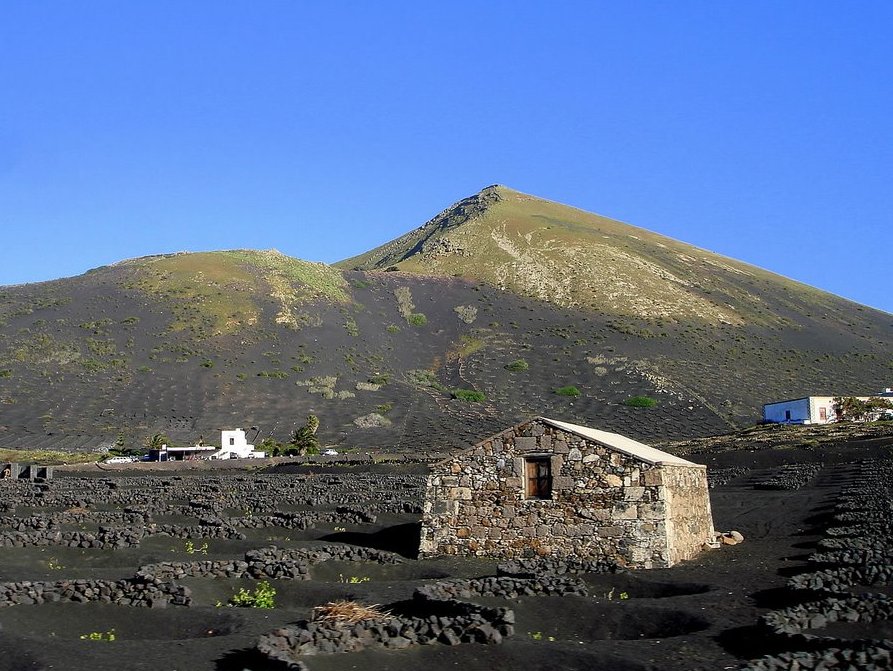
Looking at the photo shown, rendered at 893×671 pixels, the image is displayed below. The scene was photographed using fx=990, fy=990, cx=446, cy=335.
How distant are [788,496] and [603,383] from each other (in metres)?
64.3

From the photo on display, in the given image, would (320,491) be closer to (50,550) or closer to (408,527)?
(408,527)

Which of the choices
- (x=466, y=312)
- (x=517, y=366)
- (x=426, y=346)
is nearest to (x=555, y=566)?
(x=517, y=366)

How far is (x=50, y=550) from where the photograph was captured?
26156mm

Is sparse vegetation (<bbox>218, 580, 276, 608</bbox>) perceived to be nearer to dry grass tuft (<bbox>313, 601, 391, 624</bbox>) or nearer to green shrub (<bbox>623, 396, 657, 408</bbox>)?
dry grass tuft (<bbox>313, 601, 391, 624</bbox>)

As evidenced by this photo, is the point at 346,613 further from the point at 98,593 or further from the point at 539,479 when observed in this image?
the point at 539,479

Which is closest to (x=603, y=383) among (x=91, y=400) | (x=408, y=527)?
(x=91, y=400)

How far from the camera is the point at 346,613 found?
15422 millimetres

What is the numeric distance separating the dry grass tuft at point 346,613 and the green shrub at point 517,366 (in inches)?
3598

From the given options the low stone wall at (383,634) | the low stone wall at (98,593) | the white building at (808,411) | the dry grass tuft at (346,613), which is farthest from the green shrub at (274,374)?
the low stone wall at (383,634)

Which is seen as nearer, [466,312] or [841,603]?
[841,603]

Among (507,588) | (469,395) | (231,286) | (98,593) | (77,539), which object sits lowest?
(507,588)

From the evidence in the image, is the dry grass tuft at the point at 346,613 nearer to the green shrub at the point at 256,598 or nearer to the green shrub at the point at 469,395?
the green shrub at the point at 256,598

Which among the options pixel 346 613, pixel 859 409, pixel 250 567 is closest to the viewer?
pixel 346 613

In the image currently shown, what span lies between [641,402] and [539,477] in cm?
7418
